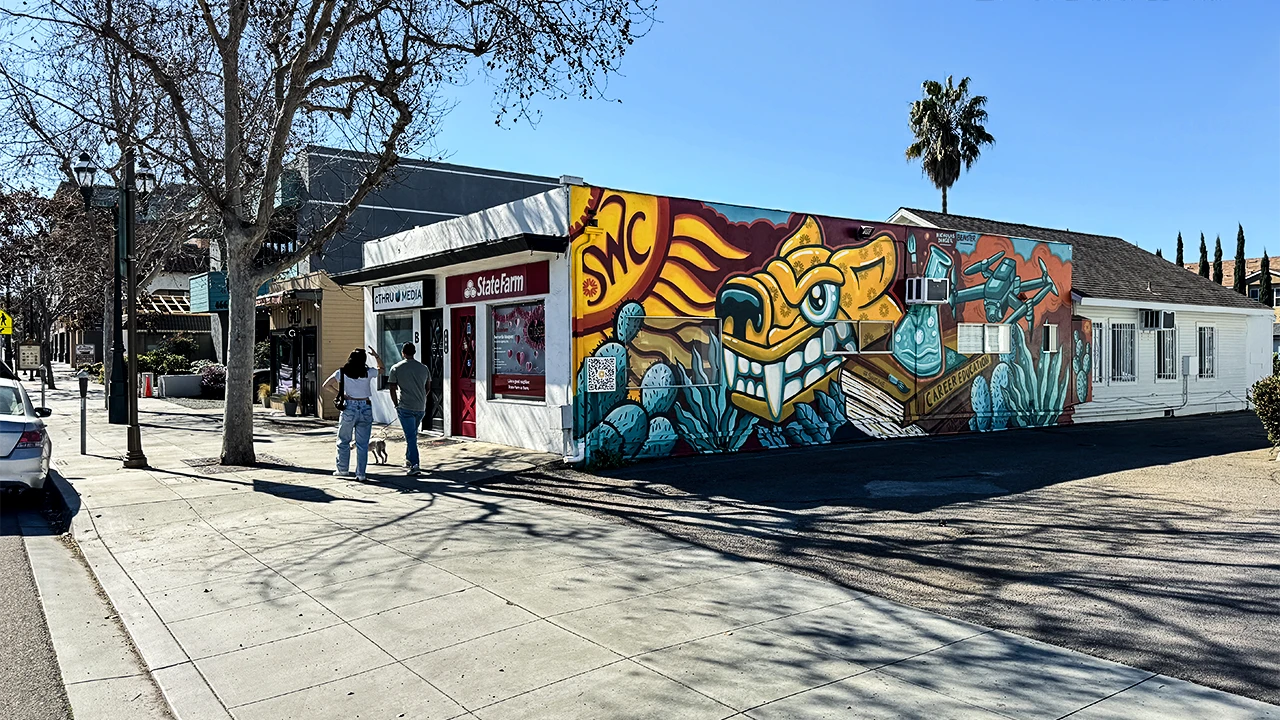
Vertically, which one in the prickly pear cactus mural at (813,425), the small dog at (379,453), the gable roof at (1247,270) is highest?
the gable roof at (1247,270)

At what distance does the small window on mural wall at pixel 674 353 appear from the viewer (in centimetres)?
1342

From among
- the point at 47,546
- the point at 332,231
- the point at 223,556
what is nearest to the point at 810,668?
the point at 223,556

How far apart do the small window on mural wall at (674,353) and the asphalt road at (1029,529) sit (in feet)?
4.38

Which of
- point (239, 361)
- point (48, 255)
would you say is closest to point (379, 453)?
point (239, 361)

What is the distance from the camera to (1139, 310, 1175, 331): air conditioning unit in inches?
873

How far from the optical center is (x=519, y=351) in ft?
47.0

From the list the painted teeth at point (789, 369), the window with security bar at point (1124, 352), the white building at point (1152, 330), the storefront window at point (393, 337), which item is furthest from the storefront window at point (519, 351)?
the window with security bar at point (1124, 352)

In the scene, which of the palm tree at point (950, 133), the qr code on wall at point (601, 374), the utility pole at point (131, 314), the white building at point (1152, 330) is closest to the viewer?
the qr code on wall at point (601, 374)

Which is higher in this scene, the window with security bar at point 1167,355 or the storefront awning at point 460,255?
the storefront awning at point 460,255

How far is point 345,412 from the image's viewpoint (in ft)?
38.5

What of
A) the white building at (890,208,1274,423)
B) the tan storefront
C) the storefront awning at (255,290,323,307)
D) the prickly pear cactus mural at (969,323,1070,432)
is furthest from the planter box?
the prickly pear cactus mural at (969,323,1070,432)

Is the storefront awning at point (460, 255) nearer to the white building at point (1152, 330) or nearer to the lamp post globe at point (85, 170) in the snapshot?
the lamp post globe at point (85, 170)

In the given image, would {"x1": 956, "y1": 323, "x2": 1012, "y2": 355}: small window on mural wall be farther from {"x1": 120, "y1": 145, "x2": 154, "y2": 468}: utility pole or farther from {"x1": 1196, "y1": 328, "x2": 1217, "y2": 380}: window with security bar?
{"x1": 120, "y1": 145, "x2": 154, "y2": 468}: utility pole

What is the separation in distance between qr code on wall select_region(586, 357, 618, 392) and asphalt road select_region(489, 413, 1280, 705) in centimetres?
124
